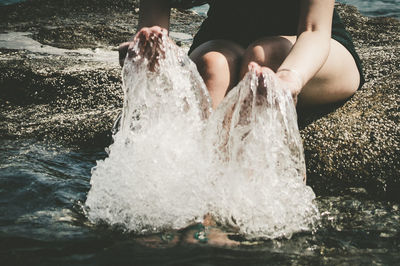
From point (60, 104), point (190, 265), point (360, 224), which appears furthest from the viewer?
point (60, 104)

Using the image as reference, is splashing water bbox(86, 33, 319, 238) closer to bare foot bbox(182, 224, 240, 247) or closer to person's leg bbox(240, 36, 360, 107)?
bare foot bbox(182, 224, 240, 247)

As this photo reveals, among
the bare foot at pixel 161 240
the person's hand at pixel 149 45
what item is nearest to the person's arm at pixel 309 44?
the person's hand at pixel 149 45

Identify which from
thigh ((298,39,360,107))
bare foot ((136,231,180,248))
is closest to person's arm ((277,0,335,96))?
thigh ((298,39,360,107))

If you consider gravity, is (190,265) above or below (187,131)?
below

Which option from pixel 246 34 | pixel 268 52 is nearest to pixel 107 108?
pixel 246 34

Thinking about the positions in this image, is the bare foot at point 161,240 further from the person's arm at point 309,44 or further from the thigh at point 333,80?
the thigh at point 333,80

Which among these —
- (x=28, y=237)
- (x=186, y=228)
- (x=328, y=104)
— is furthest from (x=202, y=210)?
(x=328, y=104)

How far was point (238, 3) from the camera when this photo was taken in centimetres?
243

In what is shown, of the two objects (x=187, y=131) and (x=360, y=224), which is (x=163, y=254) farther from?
(x=360, y=224)

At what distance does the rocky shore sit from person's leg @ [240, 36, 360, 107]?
0.62 ft

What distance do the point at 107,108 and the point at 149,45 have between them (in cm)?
180

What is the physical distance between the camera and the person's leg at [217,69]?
209cm

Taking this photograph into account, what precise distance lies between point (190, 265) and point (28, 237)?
730 mm

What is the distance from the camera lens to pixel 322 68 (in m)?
2.21
